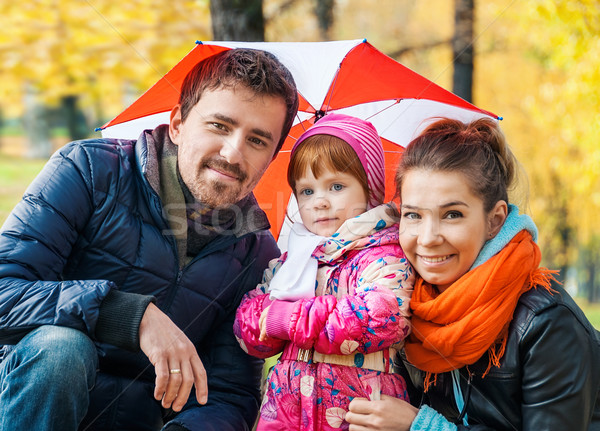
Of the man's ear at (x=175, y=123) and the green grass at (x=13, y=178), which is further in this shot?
the green grass at (x=13, y=178)

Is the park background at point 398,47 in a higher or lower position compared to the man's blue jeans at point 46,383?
higher

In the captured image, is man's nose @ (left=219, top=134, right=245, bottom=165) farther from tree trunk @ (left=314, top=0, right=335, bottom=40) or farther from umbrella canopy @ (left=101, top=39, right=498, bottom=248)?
tree trunk @ (left=314, top=0, right=335, bottom=40)

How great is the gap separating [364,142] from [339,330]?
999 millimetres

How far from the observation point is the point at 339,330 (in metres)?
2.40

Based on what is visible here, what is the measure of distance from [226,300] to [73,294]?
971 millimetres

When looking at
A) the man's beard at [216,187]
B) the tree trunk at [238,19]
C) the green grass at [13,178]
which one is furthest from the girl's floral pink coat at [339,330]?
the green grass at [13,178]

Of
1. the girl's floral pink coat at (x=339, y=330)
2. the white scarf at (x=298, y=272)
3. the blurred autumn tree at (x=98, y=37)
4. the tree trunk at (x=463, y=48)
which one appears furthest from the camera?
the blurred autumn tree at (x=98, y=37)

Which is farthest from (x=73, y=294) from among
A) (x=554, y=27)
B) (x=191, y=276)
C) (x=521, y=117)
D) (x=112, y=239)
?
(x=521, y=117)

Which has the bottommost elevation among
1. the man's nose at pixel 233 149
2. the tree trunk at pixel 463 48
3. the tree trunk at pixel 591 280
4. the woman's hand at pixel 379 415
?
the tree trunk at pixel 591 280

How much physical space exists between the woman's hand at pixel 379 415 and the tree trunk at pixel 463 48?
473 centimetres

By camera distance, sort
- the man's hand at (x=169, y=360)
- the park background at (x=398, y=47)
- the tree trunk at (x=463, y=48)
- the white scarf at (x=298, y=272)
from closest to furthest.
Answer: the man's hand at (x=169, y=360)
the white scarf at (x=298, y=272)
the tree trunk at (x=463, y=48)
the park background at (x=398, y=47)

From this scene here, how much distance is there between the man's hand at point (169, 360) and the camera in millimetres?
2217

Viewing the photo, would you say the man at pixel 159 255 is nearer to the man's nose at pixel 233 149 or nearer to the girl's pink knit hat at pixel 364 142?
the man's nose at pixel 233 149

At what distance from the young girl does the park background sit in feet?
2.98
